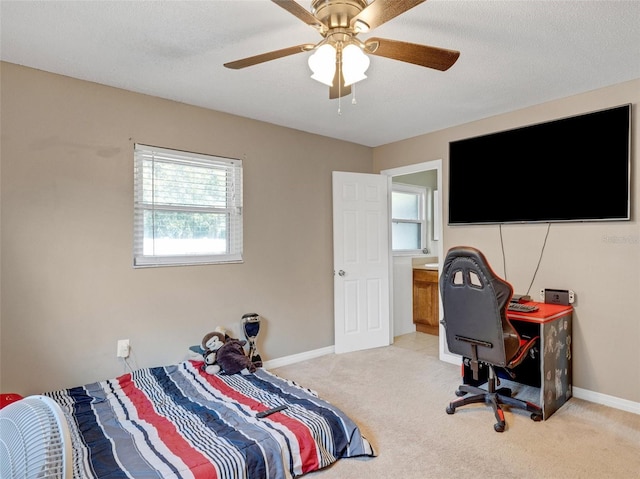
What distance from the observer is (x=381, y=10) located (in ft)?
4.70

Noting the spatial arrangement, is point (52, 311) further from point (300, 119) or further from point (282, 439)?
point (300, 119)

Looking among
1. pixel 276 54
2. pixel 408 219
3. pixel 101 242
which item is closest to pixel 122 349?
pixel 101 242

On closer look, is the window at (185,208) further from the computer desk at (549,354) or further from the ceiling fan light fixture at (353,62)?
the computer desk at (549,354)

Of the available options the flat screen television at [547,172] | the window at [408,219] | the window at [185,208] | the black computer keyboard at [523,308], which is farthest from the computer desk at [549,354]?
the window at [185,208]

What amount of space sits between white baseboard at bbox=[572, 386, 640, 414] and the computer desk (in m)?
0.08

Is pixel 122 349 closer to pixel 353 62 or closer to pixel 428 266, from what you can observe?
pixel 353 62

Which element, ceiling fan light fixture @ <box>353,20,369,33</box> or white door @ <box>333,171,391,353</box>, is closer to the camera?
ceiling fan light fixture @ <box>353,20,369,33</box>

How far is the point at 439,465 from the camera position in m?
2.06

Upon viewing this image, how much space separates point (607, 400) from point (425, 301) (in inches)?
89.6

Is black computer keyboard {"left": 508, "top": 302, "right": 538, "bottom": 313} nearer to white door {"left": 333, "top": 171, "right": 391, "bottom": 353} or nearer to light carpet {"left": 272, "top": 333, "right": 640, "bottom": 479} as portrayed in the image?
light carpet {"left": 272, "top": 333, "right": 640, "bottom": 479}

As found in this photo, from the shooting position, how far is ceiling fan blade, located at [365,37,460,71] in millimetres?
1615

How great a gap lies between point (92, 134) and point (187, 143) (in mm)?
707

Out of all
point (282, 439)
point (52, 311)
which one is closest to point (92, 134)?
point (52, 311)

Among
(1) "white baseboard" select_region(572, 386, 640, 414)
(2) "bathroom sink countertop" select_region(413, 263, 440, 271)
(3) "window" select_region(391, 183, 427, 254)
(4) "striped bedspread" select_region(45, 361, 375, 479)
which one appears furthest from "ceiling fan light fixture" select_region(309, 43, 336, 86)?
(2) "bathroom sink countertop" select_region(413, 263, 440, 271)
